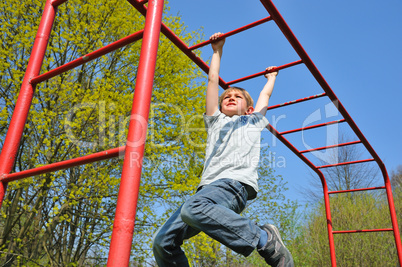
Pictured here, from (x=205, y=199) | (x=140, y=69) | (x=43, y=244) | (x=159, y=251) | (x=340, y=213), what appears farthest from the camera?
(x=340, y=213)

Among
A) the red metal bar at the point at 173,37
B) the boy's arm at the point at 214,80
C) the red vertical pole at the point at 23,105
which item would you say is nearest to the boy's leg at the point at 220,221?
the boy's arm at the point at 214,80

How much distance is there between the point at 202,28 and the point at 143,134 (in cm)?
582

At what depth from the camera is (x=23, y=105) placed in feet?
5.09

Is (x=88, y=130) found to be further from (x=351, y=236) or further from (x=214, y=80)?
(x=351, y=236)

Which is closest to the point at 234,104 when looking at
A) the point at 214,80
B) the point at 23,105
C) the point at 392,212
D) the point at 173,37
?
the point at 214,80

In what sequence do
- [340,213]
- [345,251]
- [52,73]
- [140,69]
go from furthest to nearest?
1. [340,213]
2. [345,251]
3. [52,73]
4. [140,69]

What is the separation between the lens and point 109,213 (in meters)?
5.46

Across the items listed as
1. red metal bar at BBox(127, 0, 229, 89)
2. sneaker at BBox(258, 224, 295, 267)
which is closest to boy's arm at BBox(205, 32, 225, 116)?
red metal bar at BBox(127, 0, 229, 89)

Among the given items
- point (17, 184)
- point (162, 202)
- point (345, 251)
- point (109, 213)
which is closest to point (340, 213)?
point (345, 251)

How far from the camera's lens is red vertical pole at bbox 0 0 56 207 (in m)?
1.44

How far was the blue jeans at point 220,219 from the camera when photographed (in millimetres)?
1255

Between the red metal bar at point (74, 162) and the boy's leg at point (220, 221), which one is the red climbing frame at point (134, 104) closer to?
the red metal bar at point (74, 162)

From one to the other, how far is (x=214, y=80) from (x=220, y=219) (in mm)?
816

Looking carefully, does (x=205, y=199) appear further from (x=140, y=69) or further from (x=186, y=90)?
(x=186, y=90)
